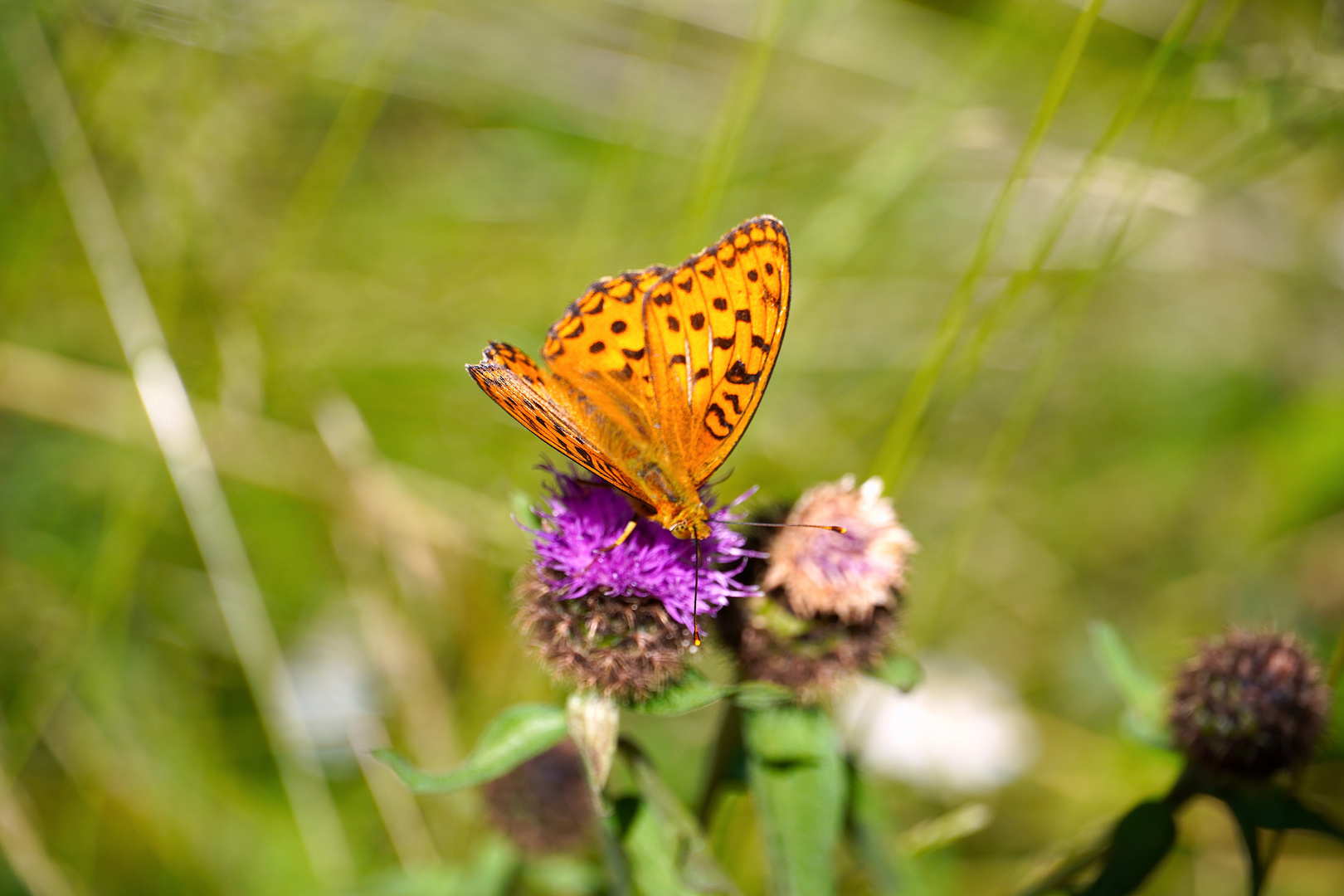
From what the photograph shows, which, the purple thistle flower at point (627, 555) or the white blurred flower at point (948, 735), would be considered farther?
the white blurred flower at point (948, 735)

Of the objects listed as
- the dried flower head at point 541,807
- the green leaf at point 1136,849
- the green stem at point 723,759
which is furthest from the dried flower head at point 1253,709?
the dried flower head at point 541,807

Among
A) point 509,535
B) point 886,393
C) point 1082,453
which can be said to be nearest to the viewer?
point 509,535

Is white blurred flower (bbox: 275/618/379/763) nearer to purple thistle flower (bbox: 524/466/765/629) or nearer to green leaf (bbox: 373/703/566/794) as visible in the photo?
green leaf (bbox: 373/703/566/794)

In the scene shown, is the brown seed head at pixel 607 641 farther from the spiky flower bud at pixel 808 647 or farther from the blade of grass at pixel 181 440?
the blade of grass at pixel 181 440

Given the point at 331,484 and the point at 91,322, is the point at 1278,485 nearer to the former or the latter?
the point at 331,484

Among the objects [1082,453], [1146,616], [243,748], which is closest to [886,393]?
[1082,453]

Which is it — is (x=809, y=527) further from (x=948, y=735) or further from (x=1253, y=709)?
(x=948, y=735)
